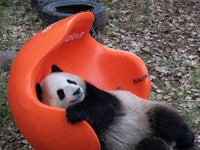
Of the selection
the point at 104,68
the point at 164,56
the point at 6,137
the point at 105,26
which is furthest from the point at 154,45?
the point at 6,137

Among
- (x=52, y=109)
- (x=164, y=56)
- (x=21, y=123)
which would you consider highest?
(x=52, y=109)

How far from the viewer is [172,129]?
106 inches

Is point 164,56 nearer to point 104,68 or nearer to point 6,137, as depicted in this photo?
point 104,68

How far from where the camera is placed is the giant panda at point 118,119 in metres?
2.59

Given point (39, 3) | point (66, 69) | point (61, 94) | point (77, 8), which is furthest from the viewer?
point (39, 3)

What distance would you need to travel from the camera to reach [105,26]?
615 cm

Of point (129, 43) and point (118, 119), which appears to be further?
point (129, 43)

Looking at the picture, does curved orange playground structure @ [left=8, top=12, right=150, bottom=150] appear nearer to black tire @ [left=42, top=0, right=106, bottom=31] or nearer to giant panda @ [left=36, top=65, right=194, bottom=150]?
giant panda @ [left=36, top=65, right=194, bottom=150]

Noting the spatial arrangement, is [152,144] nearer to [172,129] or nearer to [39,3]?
[172,129]

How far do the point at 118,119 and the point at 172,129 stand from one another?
565 mm

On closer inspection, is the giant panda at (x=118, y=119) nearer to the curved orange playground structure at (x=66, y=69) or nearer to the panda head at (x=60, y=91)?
the panda head at (x=60, y=91)

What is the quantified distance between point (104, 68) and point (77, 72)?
1.36 feet

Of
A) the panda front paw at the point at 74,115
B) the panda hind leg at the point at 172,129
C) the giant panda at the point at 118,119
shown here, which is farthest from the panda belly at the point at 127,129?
the panda front paw at the point at 74,115

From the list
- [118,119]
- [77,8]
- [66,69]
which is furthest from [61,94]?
[77,8]
